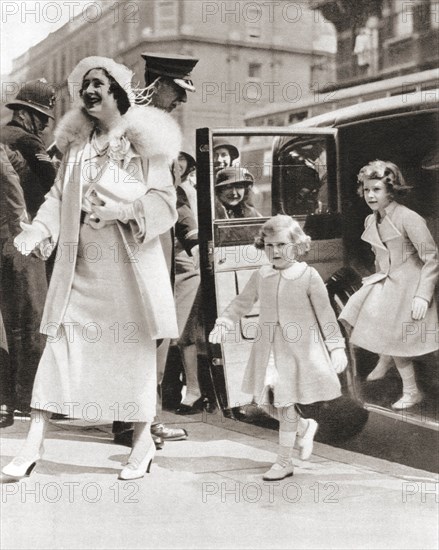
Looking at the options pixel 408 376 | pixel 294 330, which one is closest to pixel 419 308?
pixel 408 376

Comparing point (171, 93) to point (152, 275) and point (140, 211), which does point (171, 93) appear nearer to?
point (140, 211)

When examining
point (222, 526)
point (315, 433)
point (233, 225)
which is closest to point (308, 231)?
point (233, 225)

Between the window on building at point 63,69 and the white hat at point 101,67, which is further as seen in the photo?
the window on building at point 63,69

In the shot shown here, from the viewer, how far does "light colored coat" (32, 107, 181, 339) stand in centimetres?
414

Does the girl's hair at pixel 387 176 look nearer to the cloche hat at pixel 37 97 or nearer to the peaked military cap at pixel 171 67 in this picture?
the peaked military cap at pixel 171 67

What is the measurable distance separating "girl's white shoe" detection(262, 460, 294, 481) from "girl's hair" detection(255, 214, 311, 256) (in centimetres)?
96

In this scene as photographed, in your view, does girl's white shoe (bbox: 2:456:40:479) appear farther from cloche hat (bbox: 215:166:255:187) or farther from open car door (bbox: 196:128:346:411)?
cloche hat (bbox: 215:166:255:187)

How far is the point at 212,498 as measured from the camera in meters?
4.19

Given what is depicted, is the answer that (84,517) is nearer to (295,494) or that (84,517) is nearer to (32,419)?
(32,419)

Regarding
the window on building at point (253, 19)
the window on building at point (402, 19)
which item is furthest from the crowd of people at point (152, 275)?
the window on building at point (402, 19)

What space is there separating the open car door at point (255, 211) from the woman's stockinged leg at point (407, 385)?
0.53 m

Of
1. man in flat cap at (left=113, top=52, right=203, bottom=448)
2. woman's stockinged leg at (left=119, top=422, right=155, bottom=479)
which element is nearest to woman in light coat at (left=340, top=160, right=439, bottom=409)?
man in flat cap at (left=113, top=52, right=203, bottom=448)

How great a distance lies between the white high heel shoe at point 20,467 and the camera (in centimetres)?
421

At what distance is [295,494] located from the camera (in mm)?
4203
